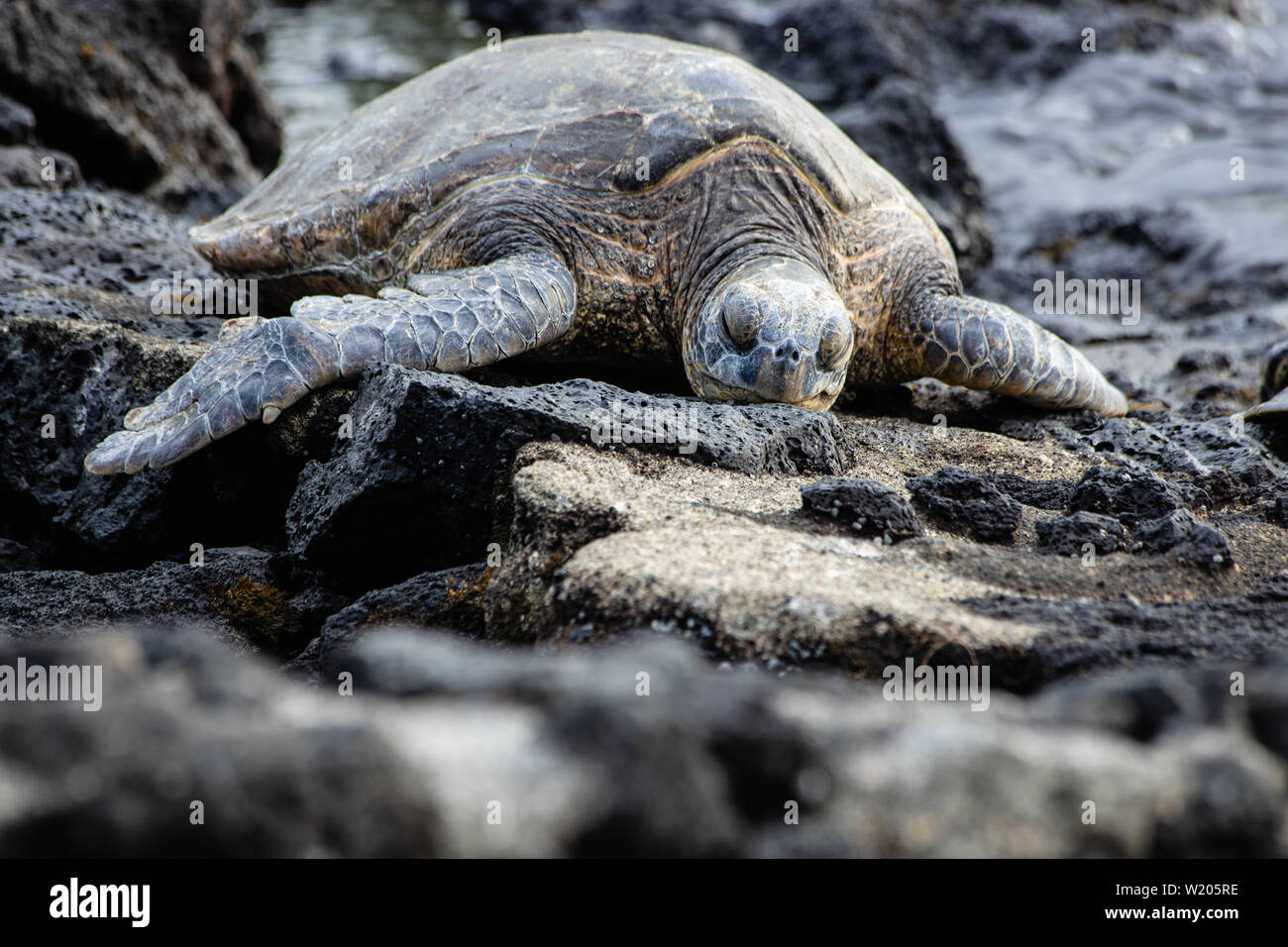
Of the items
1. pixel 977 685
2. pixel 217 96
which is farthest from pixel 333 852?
pixel 217 96

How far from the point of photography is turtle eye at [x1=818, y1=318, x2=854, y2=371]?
366cm

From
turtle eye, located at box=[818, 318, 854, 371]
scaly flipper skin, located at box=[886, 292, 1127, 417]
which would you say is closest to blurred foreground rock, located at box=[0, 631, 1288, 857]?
turtle eye, located at box=[818, 318, 854, 371]

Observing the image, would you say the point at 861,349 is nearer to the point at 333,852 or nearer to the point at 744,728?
the point at 744,728

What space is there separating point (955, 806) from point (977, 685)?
2.47ft

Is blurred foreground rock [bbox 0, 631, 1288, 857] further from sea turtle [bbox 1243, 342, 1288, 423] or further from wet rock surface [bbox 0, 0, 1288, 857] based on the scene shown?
sea turtle [bbox 1243, 342, 1288, 423]

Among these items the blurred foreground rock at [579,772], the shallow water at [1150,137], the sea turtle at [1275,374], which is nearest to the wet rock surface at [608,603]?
the blurred foreground rock at [579,772]

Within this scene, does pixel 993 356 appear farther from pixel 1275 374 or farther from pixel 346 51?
pixel 346 51

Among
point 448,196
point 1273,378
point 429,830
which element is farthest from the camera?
point 1273,378

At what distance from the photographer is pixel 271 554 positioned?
312 centimetres

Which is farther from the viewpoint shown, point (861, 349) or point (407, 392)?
point (861, 349)

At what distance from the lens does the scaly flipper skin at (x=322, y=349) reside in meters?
3.14

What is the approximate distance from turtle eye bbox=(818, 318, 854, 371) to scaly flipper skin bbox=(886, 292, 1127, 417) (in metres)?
0.76

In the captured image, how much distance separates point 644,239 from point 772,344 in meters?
0.92

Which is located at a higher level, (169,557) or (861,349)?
(861,349)
